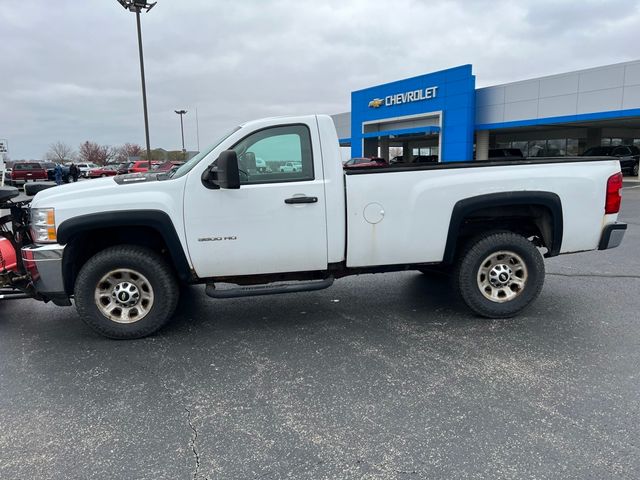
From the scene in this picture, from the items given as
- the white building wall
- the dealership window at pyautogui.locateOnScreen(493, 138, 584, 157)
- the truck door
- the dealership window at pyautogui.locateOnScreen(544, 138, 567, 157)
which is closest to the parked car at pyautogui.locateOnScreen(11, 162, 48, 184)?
the white building wall

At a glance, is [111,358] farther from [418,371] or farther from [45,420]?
[418,371]

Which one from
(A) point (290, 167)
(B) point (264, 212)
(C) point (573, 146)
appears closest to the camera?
(B) point (264, 212)

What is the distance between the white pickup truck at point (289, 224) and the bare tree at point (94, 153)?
8978 centimetres

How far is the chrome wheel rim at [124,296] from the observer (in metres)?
4.27

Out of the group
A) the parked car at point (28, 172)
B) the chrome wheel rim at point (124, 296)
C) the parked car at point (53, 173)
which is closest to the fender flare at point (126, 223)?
the chrome wheel rim at point (124, 296)

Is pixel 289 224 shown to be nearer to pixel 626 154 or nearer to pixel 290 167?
pixel 290 167

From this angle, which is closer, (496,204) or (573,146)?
(496,204)

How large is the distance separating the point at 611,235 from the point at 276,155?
11.3 ft

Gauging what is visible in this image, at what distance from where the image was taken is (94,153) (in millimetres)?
86125

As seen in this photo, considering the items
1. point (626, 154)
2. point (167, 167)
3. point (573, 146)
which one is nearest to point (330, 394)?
point (167, 167)

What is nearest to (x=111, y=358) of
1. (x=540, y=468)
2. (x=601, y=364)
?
(x=540, y=468)

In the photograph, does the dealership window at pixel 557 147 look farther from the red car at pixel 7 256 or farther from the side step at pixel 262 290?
the red car at pixel 7 256

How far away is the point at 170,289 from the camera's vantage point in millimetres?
4309

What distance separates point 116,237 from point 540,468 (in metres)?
3.93
